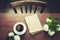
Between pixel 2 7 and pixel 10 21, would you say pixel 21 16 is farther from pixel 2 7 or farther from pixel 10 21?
pixel 2 7

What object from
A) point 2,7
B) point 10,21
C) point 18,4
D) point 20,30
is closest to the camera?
point 20,30

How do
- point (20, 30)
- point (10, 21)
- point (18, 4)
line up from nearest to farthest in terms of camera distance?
1. point (20, 30)
2. point (10, 21)
3. point (18, 4)

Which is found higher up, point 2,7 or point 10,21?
point 10,21

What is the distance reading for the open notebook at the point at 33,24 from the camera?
1445 mm

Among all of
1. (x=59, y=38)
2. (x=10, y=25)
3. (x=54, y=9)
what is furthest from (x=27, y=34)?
(x=54, y=9)

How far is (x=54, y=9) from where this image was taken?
2.37m

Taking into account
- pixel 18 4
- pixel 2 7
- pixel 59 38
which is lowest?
pixel 2 7

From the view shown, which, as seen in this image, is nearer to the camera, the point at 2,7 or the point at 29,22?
the point at 29,22

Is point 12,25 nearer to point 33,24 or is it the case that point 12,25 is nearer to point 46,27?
point 33,24

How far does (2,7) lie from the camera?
2367 mm

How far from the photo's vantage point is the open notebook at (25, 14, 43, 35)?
145 centimetres

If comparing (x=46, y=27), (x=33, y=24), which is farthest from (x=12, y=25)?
(x=46, y=27)

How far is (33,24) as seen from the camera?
4.87 feet

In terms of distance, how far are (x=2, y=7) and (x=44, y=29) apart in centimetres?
108
